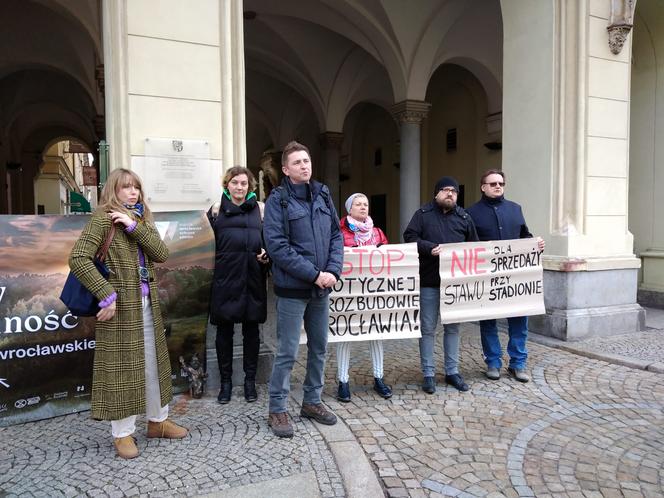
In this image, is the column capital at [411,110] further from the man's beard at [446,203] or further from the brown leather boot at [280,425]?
the brown leather boot at [280,425]

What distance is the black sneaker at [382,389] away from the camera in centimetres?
431

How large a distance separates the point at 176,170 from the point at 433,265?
247 cm


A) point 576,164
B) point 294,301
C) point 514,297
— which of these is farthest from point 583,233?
point 294,301

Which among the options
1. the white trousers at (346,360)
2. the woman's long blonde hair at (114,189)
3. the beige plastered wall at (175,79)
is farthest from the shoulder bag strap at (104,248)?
the white trousers at (346,360)

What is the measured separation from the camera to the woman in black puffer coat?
3.96 meters

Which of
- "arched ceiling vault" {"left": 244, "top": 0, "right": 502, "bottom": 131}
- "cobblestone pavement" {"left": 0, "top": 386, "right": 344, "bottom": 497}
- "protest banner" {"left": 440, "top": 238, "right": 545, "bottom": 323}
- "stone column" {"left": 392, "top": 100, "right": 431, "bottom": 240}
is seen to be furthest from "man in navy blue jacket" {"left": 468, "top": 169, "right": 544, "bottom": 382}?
"arched ceiling vault" {"left": 244, "top": 0, "right": 502, "bottom": 131}

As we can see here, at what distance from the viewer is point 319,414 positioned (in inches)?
146

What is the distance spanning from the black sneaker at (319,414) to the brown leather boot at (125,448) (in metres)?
1.21

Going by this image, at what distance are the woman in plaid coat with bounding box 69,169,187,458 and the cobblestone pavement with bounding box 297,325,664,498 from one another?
5.13 ft

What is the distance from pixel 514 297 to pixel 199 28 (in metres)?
3.97

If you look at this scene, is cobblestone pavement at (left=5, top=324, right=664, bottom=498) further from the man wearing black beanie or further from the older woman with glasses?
the man wearing black beanie

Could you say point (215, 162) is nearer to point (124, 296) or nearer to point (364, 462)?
point (124, 296)

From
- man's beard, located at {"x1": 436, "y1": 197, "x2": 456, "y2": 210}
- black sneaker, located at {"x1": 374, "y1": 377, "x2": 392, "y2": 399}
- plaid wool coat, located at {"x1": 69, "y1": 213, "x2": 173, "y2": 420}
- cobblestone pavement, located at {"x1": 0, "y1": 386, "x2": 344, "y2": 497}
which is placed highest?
man's beard, located at {"x1": 436, "y1": 197, "x2": 456, "y2": 210}

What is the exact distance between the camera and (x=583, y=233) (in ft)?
21.1
